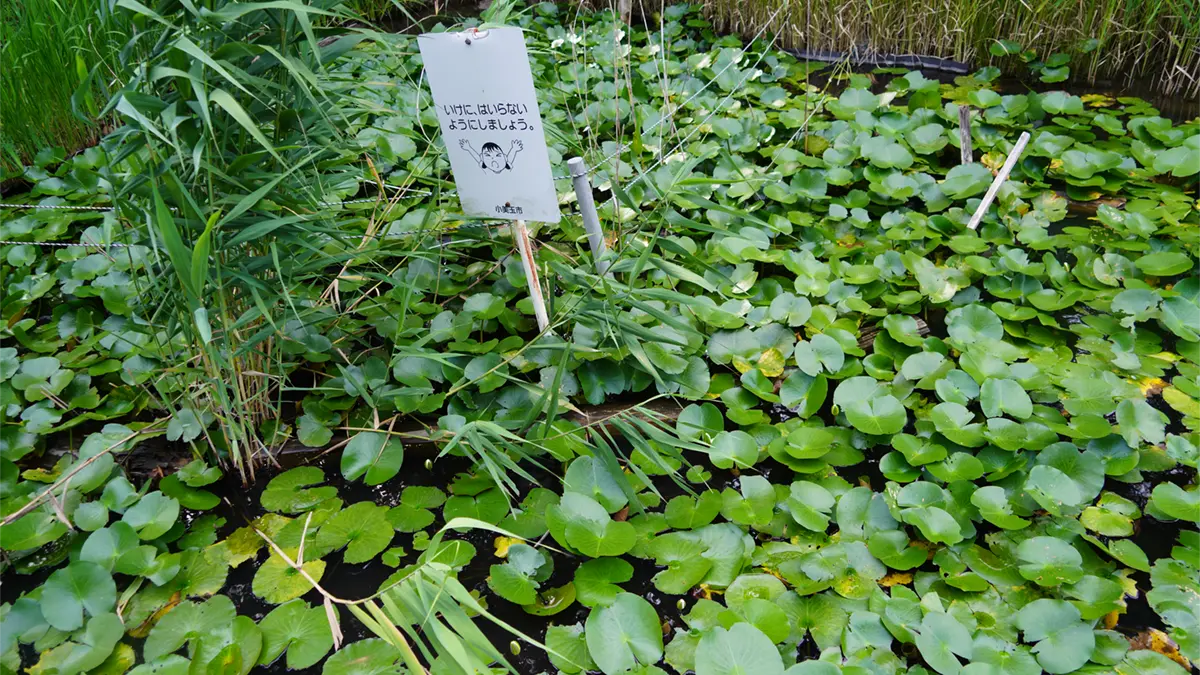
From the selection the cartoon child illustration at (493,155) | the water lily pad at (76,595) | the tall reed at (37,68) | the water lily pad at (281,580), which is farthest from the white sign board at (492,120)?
the tall reed at (37,68)

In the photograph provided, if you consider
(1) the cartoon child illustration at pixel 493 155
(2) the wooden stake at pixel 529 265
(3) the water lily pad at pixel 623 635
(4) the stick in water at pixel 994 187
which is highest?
(1) the cartoon child illustration at pixel 493 155

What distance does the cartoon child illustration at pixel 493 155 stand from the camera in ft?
4.87

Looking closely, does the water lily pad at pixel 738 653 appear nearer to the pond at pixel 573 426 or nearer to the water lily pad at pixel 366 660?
the pond at pixel 573 426

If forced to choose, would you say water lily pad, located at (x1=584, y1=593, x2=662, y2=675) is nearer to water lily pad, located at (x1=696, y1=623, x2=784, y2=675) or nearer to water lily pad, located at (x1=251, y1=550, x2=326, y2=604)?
water lily pad, located at (x1=696, y1=623, x2=784, y2=675)

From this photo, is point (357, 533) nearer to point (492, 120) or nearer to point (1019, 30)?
point (492, 120)

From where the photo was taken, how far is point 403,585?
971 mm

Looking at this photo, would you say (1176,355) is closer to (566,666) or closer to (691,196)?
(691,196)

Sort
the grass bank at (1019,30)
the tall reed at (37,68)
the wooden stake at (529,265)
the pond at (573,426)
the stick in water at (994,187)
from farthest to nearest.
A: the grass bank at (1019,30), the tall reed at (37,68), the stick in water at (994,187), the wooden stake at (529,265), the pond at (573,426)

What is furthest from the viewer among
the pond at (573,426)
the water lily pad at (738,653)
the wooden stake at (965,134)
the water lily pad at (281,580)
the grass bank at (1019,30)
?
the grass bank at (1019,30)

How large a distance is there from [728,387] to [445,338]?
25.9 inches

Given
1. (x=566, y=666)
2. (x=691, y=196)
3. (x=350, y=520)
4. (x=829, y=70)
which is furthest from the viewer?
(x=829, y=70)

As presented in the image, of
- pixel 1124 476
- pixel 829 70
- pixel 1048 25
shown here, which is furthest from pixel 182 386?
pixel 1048 25

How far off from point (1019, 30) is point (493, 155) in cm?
275

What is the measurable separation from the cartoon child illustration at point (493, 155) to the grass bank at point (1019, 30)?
2416 millimetres
